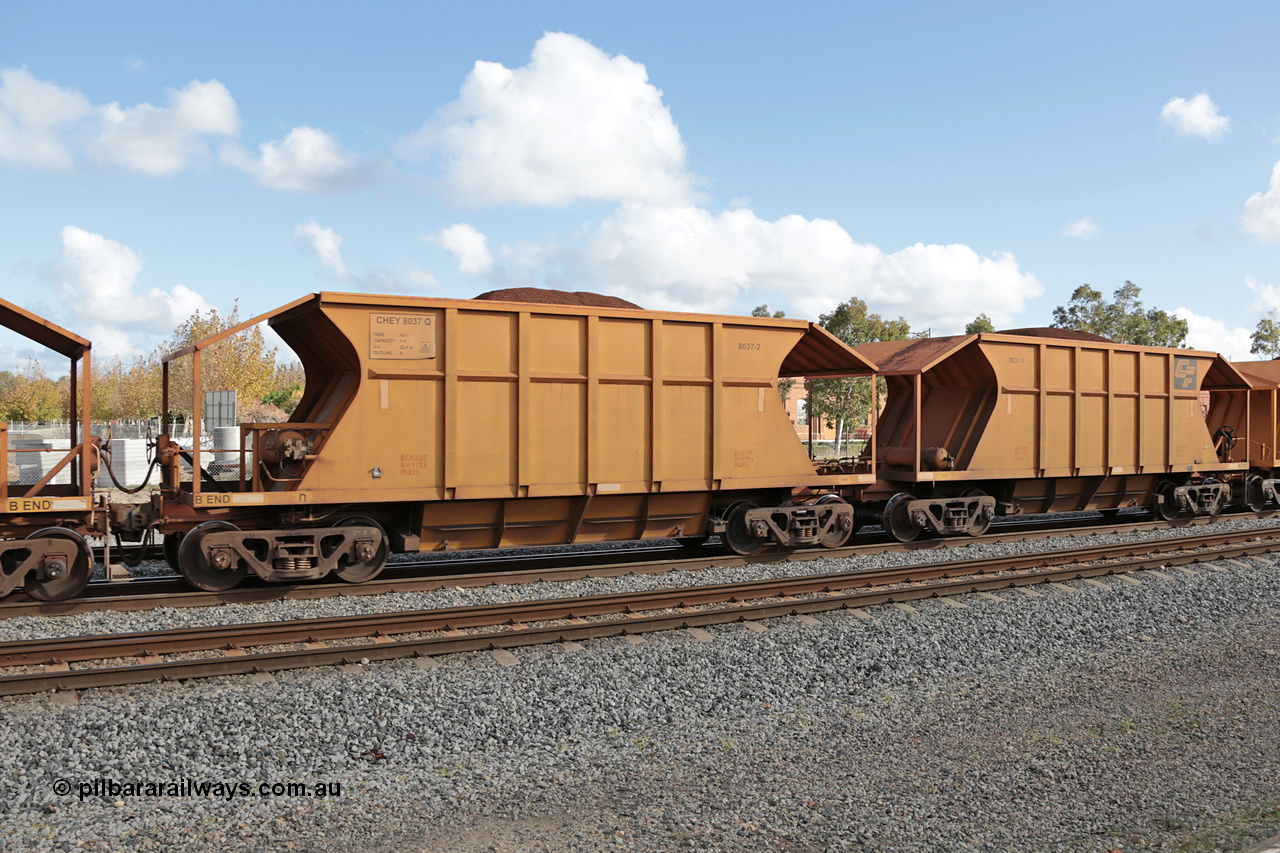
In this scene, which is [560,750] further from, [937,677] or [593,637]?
[937,677]

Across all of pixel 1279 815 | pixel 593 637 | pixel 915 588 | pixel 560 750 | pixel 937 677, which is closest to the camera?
pixel 1279 815

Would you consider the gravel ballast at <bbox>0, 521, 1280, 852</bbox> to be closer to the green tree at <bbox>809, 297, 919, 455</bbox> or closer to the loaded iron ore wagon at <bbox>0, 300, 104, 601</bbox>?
the loaded iron ore wagon at <bbox>0, 300, 104, 601</bbox>

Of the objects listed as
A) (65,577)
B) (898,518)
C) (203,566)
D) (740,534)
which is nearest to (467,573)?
(203,566)

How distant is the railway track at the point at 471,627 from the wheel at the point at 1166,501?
6.52m

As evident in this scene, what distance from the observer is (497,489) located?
10.3m

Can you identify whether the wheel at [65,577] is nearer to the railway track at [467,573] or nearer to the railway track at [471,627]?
the railway track at [467,573]

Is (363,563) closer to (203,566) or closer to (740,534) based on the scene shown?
(203,566)

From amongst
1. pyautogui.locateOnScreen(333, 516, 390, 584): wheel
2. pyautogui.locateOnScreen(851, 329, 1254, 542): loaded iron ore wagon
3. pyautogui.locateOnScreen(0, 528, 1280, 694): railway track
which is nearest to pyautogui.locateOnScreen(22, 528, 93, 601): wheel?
pyautogui.locateOnScreen(0, 528, 1280, 694): railway track

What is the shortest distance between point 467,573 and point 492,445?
68.1 inches

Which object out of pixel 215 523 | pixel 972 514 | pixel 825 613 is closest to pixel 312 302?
pixel 215 523

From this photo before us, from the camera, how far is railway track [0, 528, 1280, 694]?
675cm

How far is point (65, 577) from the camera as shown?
8680 millimetres

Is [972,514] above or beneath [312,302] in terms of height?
beneath

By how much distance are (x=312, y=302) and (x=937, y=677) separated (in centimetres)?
728
